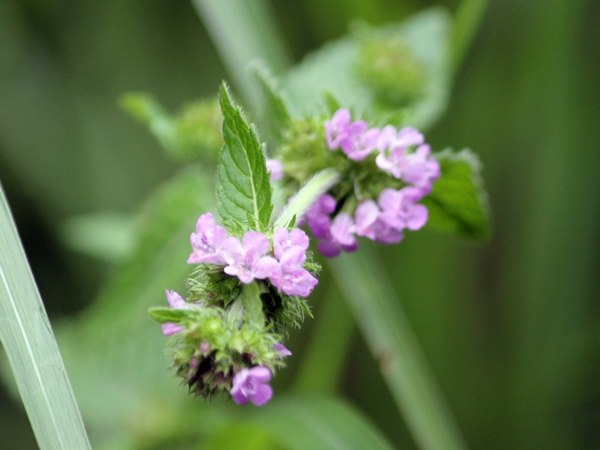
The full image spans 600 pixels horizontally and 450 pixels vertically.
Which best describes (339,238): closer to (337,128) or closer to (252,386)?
(337,128)

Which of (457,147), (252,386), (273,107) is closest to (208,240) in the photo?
(252,386)

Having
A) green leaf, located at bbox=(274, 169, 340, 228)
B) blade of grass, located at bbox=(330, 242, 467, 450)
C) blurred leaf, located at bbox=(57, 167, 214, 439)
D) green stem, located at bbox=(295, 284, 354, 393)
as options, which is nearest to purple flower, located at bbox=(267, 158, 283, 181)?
green leaf, located at bbox=(274, 169, 340, 228)

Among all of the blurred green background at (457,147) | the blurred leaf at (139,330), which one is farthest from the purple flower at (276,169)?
the blurred green background at (457,147)

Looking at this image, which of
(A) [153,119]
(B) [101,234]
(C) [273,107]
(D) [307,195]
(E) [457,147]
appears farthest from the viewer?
(E) [457,147]

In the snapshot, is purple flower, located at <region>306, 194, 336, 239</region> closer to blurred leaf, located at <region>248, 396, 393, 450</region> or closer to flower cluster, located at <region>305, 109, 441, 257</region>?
flower cluster, located at <region>305, 109, 441, 257</region>

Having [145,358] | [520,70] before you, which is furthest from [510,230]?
[145,358]

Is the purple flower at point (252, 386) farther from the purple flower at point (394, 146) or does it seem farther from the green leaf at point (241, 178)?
the purple flower at point (394, 146)
